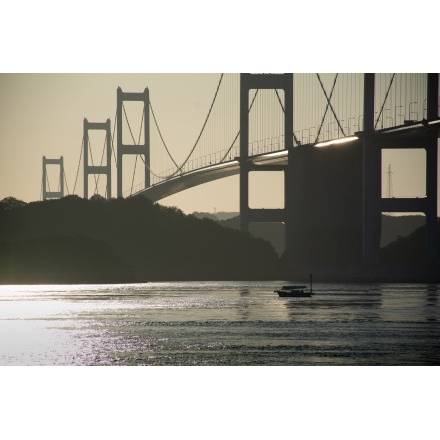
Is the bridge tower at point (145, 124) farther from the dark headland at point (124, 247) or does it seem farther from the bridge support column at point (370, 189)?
the bridge support column at point (370, 189)

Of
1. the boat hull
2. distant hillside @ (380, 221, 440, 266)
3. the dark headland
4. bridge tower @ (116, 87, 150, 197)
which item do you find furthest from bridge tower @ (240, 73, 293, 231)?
distant hillside @ (380, 221, 440, 266)

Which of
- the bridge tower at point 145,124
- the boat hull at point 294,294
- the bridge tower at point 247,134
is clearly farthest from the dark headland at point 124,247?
the boat hull at point 294,294

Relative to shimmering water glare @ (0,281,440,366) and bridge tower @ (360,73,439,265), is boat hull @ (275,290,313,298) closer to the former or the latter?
shimmering water glare @ (0,281,440,366)

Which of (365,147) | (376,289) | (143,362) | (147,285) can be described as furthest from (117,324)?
(147,285)

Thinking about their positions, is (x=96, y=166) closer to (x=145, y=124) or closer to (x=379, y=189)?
(x=145, y=124)

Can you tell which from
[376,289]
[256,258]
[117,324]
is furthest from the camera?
[256,258]
